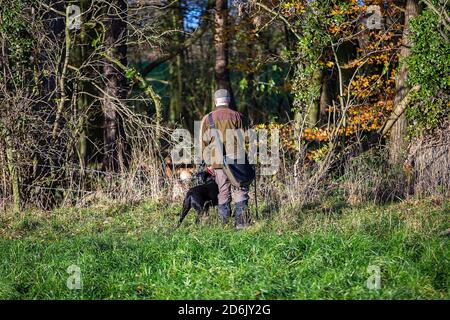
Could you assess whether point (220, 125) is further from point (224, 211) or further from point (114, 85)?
point (114, 85)

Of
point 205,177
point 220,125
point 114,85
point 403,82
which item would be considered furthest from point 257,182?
point 403,82

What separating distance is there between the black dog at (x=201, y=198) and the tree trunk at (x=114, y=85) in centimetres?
335

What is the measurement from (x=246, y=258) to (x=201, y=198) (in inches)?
111

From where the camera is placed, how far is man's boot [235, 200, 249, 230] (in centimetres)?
1079

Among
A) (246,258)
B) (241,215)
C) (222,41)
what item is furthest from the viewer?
(222,41)

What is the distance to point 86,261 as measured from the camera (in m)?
8.76

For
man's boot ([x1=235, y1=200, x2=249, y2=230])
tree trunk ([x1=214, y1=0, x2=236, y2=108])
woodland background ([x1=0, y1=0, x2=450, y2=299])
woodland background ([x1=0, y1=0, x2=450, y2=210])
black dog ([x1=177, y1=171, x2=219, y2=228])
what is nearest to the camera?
woodland background ([x1=0, y1=0, x2=450, y2=299])

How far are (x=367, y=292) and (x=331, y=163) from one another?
21.3ft

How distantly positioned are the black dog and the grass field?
0.75 ft

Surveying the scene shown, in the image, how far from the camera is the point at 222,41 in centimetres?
2128

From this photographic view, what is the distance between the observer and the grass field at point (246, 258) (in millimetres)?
7520

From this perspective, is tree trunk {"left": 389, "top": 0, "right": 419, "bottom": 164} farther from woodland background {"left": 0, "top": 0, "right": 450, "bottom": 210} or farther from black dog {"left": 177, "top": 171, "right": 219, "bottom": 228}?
black dog {"left": 177, "top": 171, "right": 219, "bottom": 228}

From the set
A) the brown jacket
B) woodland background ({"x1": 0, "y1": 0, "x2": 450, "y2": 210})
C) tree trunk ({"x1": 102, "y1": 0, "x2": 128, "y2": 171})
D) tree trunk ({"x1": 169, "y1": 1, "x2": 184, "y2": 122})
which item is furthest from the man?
tree trunk ({"x1": 169, "y1": 1, "x2": 184, "y2": 122})
